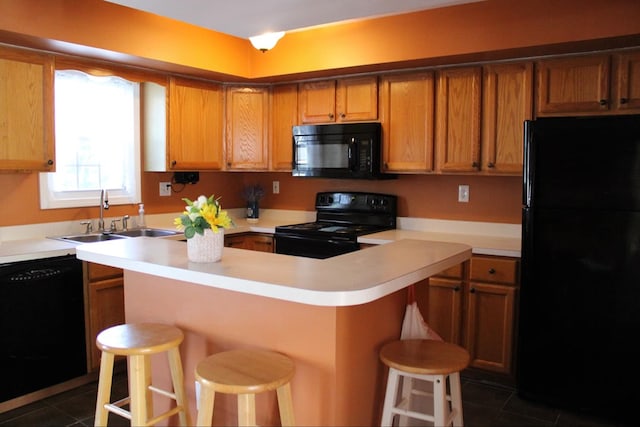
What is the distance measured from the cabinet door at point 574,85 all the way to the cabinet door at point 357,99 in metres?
1.13

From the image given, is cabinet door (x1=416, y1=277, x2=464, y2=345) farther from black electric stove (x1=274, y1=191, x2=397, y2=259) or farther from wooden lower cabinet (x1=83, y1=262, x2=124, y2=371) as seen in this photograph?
wooden lower cabinet (x1=83, y1=262, x2=124, y2=371)

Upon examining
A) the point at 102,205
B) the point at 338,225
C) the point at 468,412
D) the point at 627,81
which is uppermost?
the point at 627,81

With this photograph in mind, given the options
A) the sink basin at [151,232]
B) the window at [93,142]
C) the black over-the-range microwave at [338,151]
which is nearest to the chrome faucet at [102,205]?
the window at [93,142]

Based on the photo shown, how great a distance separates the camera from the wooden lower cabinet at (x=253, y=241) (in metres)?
4.23

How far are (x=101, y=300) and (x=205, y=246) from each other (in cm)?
155

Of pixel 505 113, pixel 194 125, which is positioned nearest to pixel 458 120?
pixel 505 113

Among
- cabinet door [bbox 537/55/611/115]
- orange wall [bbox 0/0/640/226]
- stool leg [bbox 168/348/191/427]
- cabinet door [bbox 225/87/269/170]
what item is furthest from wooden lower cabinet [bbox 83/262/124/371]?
cabinet door [bbox 537/55/611/115]

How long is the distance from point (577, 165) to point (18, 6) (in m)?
3.03

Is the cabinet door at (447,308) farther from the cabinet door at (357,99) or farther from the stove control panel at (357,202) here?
the cabinet door at (357,99)

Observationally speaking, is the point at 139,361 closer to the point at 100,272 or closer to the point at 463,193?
the point at 100,272

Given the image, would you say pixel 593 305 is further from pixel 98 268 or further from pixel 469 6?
pixel 98 268

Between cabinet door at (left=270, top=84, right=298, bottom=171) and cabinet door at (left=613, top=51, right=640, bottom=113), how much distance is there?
225cm

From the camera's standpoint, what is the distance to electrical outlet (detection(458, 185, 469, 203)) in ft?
13.0

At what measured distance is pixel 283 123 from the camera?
4.43 meters
